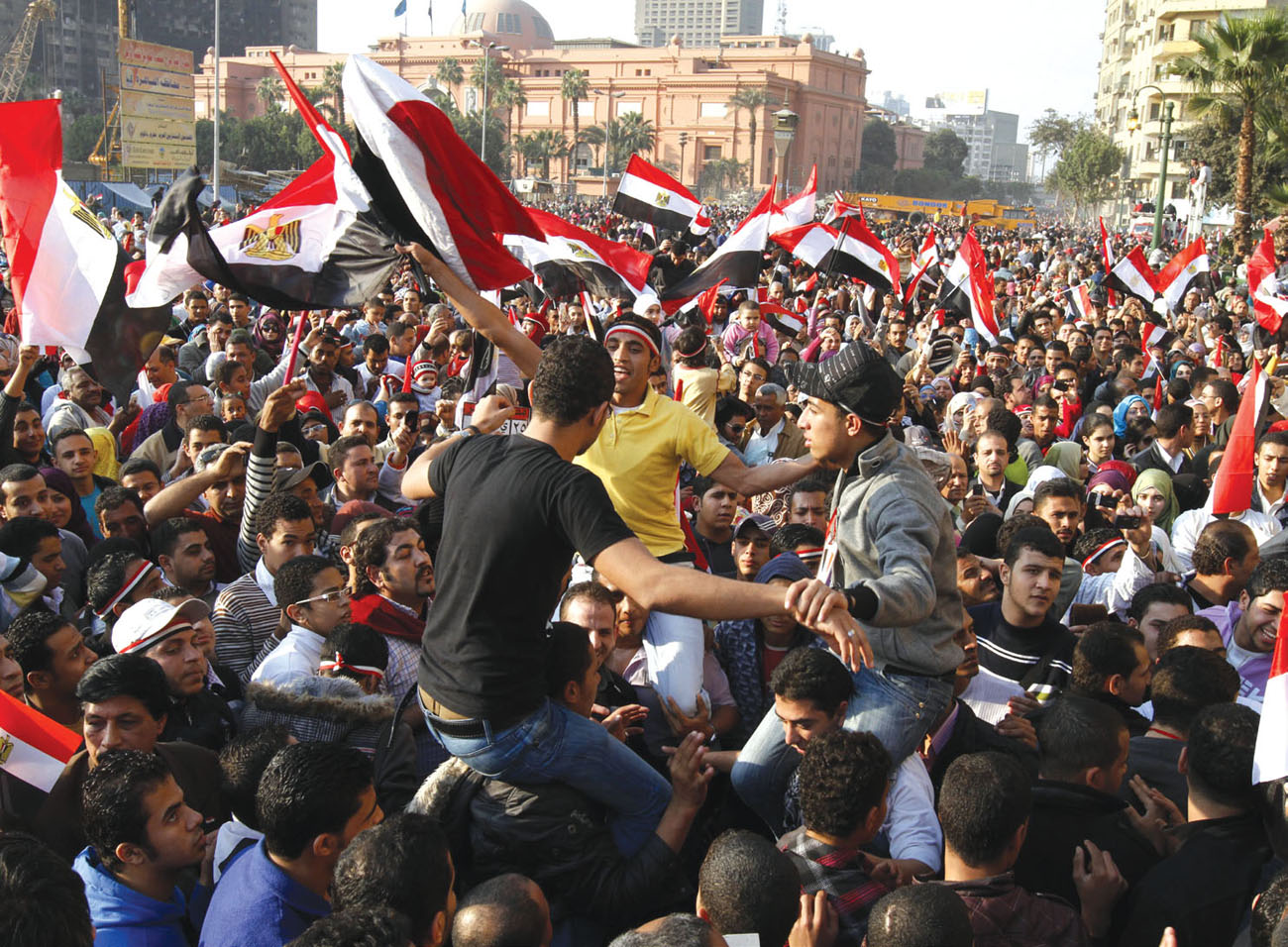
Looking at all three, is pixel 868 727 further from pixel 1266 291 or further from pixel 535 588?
pixel 1266 291

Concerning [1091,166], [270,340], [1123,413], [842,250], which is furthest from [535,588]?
[1091,166]

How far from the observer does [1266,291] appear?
12352 millimetres

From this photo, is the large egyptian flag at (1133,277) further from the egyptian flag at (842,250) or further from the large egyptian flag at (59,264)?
the large egyptian flag at (59,264)

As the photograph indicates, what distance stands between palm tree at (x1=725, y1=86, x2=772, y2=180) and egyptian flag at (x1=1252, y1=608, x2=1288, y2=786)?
10667 cm

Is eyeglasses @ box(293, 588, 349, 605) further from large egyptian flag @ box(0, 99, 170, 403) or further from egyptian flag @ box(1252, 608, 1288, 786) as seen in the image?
egyptian flag @ box(1252, 608, 1288, 786)

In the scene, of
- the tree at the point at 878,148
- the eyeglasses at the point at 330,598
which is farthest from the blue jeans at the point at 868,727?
the tree at the point at 878,148

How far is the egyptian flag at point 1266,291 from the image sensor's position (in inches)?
469

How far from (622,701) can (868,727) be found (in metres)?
1.16

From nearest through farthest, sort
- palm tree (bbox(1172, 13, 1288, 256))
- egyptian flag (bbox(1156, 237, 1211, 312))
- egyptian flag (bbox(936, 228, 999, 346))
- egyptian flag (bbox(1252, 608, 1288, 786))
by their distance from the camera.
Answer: egyptian flag (bbox(1252, 608, 1288, 786)), egyptian flag (bbox(936, 228, 999, 346)), egyptian flag (bbox(1156, 237, 1211, 312)), palm tree (bbox(1172, 13, 1288, 256))

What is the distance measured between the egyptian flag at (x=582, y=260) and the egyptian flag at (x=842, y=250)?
4344 millimetres

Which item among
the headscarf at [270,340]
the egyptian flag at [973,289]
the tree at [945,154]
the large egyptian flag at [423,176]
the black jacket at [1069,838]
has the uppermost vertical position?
the tree at [945,154]

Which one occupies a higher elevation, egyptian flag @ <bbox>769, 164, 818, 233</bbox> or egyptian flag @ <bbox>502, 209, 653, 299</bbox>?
egyptian flag @ <bbox>769, 164, 818, 233</bbox>

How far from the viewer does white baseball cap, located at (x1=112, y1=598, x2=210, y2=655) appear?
4.10 metres

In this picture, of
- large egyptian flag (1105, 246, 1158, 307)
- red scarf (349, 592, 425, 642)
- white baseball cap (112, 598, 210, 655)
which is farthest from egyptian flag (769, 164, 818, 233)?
white baseball cap (112, 598, 210, 655)
